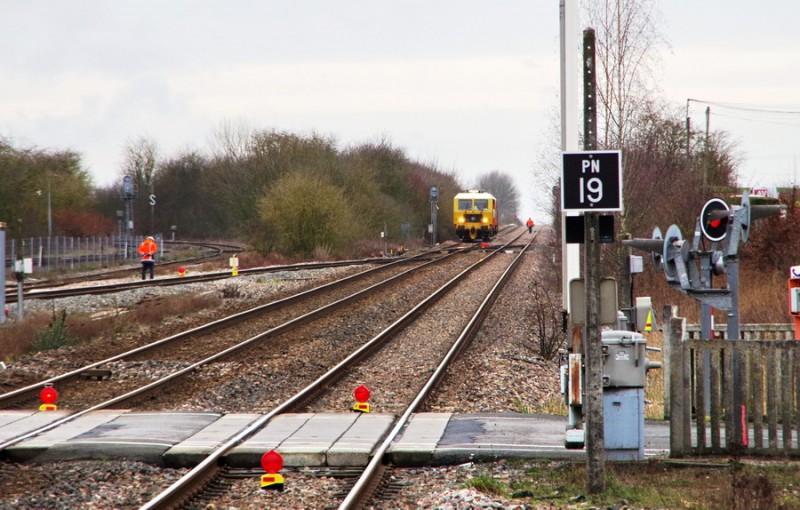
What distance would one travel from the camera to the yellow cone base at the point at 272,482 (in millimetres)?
7516

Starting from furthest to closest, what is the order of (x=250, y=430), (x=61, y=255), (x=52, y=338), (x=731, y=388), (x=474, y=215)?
(x=474, y=215) → (x=61, y=255) → (x=52, y=338) → (x=250, y=430) → (x=731, y=388)

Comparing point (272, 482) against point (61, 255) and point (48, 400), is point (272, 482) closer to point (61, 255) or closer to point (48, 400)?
point (48, 400)

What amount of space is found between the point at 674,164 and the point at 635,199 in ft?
27.6

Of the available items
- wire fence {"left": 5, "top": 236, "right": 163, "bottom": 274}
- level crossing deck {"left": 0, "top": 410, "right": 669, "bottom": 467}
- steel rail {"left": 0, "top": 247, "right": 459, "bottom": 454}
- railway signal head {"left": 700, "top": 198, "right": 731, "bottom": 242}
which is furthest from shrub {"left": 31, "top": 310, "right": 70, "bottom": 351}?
wire fence {"left": 5, "top": 236, "right": 163, "bottom": 274}

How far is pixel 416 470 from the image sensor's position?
8.23 metres

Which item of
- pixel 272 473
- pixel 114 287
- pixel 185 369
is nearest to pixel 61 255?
pixel 114 287

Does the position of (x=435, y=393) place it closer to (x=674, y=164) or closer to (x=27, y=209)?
(x=674, y=164)

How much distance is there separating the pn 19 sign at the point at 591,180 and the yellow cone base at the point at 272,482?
3067 millimetres

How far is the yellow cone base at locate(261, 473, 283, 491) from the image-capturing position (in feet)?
24.7

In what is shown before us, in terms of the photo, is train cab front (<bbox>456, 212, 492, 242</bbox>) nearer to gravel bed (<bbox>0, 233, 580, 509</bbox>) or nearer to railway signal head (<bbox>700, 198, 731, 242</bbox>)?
gravel bed (<bbox>0, 233, 580, 509</bbox>)

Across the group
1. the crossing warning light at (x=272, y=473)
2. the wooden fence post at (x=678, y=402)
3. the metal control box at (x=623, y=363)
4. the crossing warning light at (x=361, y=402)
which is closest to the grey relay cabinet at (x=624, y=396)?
the metal control box at (x=623, y=363)

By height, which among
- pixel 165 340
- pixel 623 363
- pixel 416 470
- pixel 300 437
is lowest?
pixel 416 470

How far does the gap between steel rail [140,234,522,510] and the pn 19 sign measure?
358 cm

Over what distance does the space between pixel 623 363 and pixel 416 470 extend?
79.7 inches
